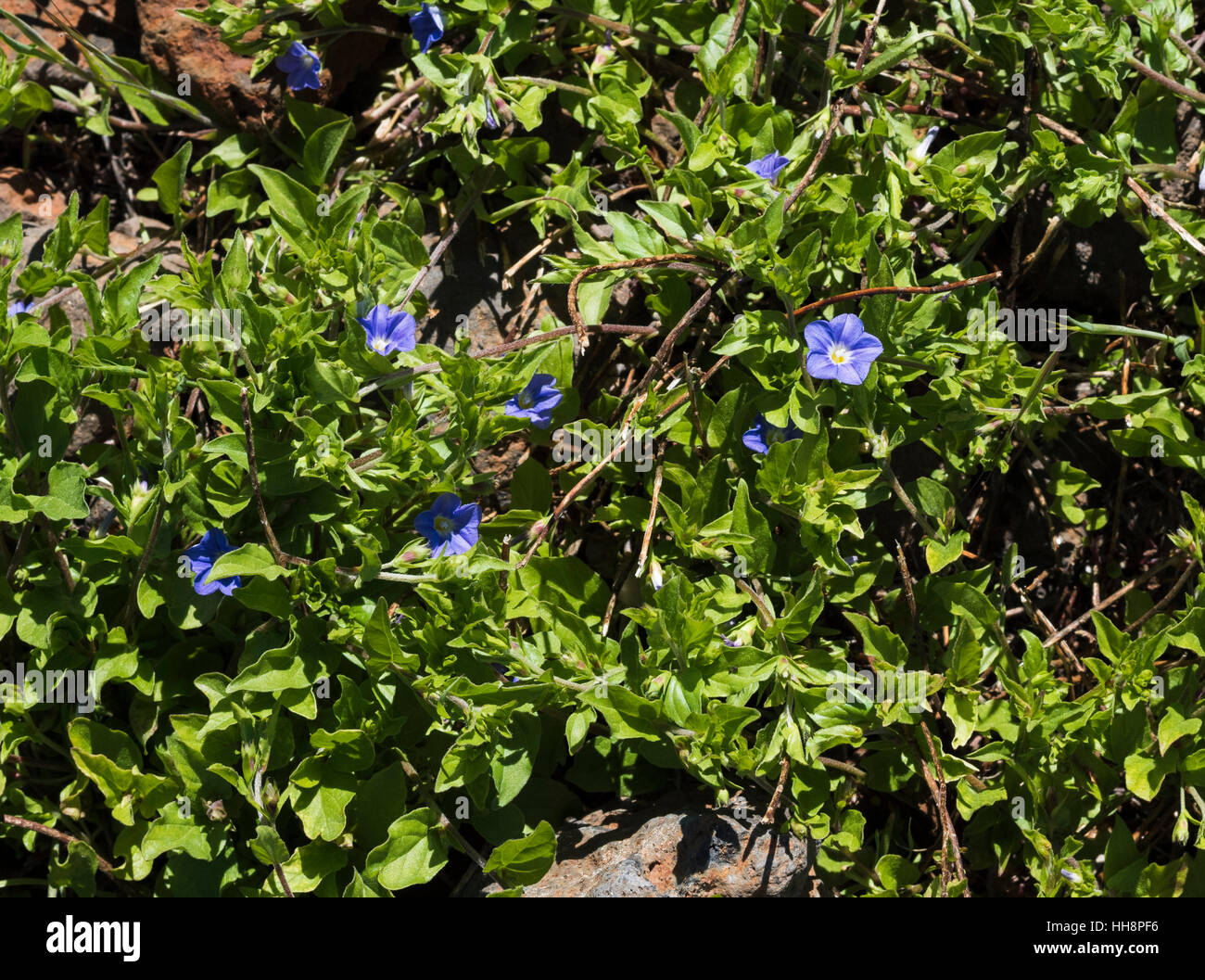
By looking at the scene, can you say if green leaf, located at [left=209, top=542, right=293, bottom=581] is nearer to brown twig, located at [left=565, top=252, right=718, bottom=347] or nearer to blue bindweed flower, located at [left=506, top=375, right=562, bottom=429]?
blue bindweed flower, located at [left=506, top=375, right=562, bottom=429]

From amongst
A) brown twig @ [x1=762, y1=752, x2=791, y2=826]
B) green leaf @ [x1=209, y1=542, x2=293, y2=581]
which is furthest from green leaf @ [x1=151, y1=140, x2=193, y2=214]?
brown twig @ [x1=762, y1=752, x2=791, y2=826]

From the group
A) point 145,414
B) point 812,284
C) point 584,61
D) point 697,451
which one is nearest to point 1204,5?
point 812,284

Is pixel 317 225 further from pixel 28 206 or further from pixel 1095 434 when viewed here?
pixel 1095 434

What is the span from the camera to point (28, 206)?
4230 mm

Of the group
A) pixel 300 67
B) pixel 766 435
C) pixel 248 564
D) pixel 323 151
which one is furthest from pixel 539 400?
pixel 300 67

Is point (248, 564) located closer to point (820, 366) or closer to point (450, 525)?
point (450, 525)

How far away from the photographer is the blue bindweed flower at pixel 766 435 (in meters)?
3.31

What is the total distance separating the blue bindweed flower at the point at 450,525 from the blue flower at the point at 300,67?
1.68 meters

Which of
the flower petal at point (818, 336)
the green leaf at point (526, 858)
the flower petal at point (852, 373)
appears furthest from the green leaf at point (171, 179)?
the green leaf at point (526, 858)

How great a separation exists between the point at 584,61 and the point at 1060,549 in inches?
95.4

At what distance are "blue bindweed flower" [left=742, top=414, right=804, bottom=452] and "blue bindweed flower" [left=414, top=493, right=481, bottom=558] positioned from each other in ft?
2.73

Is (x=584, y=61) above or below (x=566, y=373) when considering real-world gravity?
above

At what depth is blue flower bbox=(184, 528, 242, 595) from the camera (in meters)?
3.04

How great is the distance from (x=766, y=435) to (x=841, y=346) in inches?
13.6
